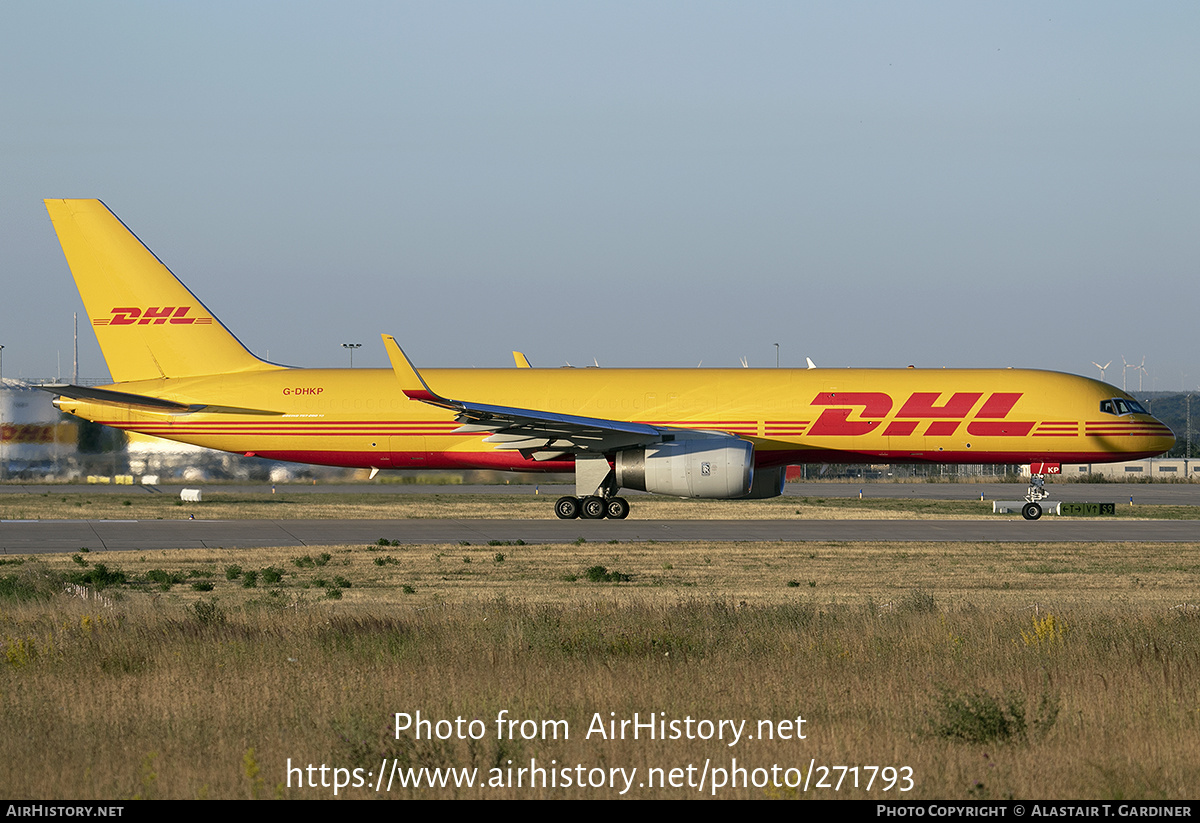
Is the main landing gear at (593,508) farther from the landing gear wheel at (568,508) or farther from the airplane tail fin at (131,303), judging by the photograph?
the airplane tail fin at (131,303)

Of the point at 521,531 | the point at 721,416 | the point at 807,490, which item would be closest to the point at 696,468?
the point at 721,416

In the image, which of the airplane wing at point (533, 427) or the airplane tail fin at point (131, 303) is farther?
the airplane tail fin at point (131, 303)

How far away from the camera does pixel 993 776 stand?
7.83 m

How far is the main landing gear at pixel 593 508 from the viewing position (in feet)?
111

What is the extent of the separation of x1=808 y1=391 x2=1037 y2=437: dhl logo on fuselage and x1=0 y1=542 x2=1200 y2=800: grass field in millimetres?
15023

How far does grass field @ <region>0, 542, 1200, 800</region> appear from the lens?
7.87 meters

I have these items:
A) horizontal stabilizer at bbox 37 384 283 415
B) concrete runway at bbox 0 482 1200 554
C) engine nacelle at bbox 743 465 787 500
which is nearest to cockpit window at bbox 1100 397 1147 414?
concrete runway at bbox 0 482 1200 554

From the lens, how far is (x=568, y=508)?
34062mm

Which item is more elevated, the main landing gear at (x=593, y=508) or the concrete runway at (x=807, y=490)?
the main landing gear at (x=593, y=508)

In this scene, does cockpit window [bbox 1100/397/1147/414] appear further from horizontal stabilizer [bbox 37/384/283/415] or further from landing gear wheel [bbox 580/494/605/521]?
horizontal stabilizer [bbox 37/384/283/415]

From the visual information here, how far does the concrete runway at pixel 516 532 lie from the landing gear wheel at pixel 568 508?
40 cm

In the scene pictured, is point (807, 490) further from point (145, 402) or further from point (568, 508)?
point (145, 402)

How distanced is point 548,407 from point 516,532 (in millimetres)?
4988

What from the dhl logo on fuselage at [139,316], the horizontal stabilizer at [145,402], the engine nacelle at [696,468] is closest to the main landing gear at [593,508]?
the engine nacelle at [696,468]
